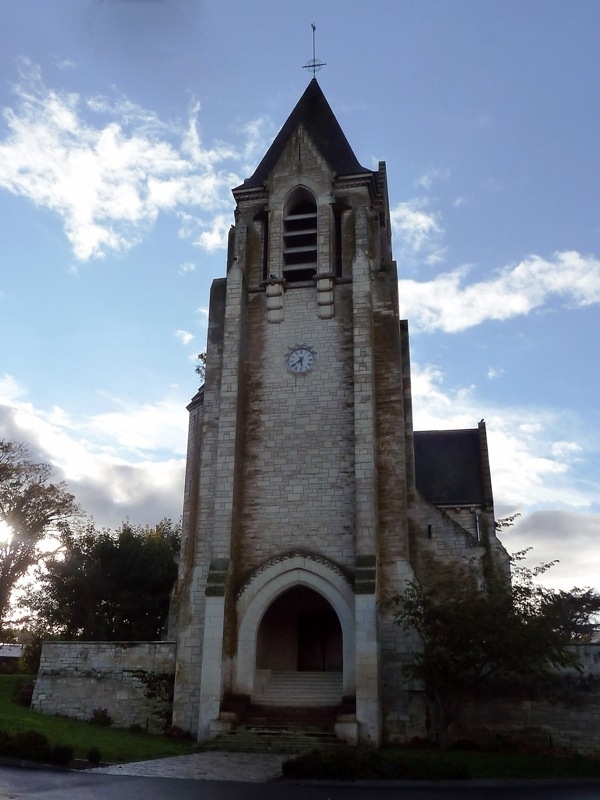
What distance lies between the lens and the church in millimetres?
18422

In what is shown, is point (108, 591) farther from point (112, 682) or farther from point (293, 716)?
point (293, 716)

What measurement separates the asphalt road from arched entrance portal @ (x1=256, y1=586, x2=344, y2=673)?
9.61 meters

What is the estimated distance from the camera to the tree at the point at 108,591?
28.3 m

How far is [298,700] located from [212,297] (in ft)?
40.5

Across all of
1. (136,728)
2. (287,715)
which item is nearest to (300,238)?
(287,715)

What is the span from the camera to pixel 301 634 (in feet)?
71.7

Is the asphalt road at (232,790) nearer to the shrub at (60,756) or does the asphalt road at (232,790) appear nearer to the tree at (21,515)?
the shrub at (60,756)

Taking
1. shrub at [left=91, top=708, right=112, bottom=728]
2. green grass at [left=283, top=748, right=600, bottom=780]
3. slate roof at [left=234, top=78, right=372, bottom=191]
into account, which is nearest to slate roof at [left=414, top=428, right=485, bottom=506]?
slate roof at [left=234, top=78, right=372, bottom=191]

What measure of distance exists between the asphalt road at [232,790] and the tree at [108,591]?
1751 cm

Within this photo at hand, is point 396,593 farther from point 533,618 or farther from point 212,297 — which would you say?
point 212,297

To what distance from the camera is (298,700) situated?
18625 millimetres

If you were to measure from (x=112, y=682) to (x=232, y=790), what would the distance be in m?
10.6

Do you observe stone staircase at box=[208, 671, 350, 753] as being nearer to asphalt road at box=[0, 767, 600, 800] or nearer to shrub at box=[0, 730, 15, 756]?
asphalt road at box=[0, 767, 600, 800]

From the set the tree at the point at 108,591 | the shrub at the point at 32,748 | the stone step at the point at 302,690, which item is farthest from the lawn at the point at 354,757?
the tree at the point at 108,591
